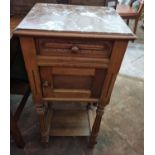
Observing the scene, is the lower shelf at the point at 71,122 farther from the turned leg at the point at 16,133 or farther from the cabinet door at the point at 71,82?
the cabinet door at the point at 71,82

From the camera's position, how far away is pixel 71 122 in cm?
137

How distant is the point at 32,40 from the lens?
0.72 metres

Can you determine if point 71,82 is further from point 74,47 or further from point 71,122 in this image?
point 71,122

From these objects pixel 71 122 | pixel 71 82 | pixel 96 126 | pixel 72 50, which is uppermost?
pixel 72 50

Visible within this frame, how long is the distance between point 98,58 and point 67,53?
0.14m

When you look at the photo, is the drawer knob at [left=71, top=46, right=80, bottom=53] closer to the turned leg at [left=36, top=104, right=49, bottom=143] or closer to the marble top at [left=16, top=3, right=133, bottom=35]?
the marble top at [left=16, top=3, right=133, bottom=35]

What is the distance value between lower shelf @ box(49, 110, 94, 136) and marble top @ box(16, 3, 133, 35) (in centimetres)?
81

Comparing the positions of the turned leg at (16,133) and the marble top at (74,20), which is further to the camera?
the turned leg at (16,133)

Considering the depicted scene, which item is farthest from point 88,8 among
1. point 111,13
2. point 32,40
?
point 32,40

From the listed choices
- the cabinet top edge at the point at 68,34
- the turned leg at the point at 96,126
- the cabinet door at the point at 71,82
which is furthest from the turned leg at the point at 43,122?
the cabinet top edge at the point at 68,34

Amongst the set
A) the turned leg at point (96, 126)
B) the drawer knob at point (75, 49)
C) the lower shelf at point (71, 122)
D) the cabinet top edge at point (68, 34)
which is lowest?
the lower shelf at point (71, 122)

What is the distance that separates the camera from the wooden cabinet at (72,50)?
0.71 metres

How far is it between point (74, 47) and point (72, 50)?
2 cm

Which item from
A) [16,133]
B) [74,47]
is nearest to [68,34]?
[74,47]
